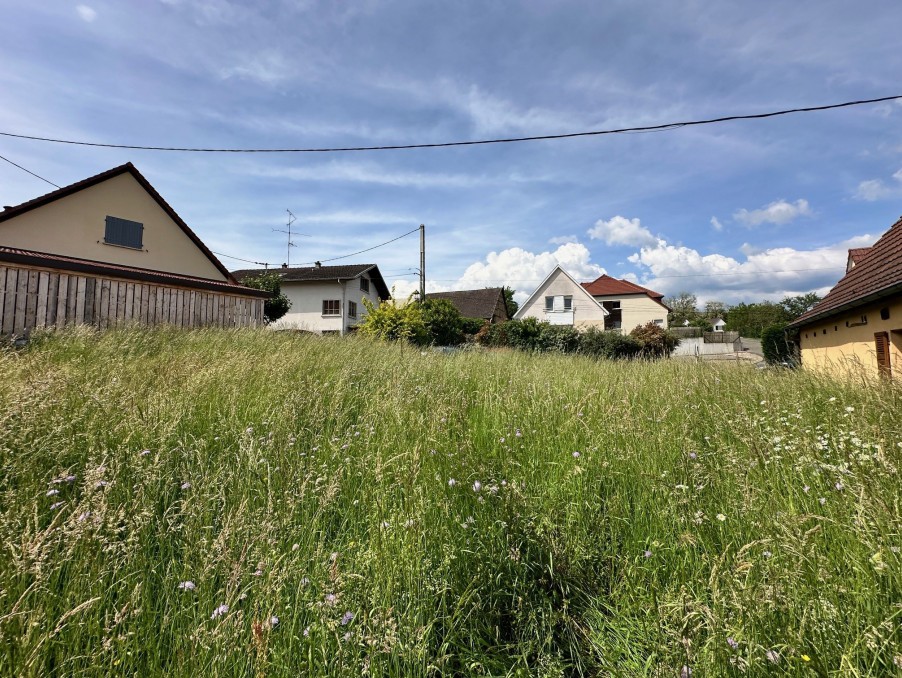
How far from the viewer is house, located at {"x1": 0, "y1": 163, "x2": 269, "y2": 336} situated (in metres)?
7.89

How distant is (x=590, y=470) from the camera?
2549 millimetres

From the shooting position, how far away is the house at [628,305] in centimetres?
4291

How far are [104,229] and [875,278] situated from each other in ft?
86.3

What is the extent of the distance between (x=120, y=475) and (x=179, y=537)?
0.57 meters

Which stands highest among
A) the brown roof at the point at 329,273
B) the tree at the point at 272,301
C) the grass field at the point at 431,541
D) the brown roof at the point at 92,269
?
the brown roof at the point at 329,273

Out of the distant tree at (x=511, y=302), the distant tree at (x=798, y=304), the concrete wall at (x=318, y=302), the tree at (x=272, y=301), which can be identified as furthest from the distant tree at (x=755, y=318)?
the tree at (x=272, y=301)

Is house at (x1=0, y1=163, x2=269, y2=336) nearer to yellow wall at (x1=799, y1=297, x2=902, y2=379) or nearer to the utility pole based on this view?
the utility pole

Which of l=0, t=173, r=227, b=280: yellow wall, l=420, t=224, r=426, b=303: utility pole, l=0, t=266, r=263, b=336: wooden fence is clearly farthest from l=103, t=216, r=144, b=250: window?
l=420, t=224, r=426, b=303: utility pole

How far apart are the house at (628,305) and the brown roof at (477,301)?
11969 mm

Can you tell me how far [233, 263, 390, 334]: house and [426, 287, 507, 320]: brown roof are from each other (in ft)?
40.7

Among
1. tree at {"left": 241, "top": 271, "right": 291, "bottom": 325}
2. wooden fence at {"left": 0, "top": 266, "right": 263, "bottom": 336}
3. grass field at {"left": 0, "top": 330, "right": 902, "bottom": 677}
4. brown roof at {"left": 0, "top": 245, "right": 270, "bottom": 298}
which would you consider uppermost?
tree at {"left": 241, "top": 271, "right": 291, "bottom": 325}

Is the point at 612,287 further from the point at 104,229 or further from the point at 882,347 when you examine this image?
the point at 104,229

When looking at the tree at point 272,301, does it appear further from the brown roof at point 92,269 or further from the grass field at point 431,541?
the grass field at point 431,541

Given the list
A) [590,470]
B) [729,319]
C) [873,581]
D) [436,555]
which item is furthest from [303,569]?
[729,319]
